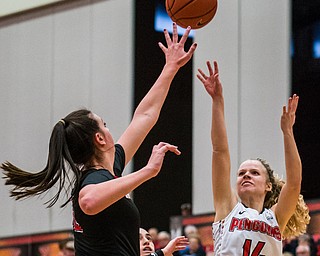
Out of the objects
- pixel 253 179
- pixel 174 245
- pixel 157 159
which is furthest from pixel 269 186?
pixel 157 159

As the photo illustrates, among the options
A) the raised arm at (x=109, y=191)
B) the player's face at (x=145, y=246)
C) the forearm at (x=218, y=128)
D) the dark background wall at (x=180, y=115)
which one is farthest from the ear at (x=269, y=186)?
the dark background wall at (x=180, y=115)

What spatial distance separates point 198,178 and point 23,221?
3879 mm

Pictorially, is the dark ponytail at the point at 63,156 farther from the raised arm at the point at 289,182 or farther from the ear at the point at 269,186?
the ear at the point at 269,186

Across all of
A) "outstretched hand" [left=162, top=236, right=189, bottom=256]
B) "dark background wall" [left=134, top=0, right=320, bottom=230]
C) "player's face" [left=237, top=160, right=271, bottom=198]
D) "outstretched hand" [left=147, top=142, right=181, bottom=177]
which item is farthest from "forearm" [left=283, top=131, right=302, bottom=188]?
"dark background wall" [left=134, top=0, right=320, bottom=230]

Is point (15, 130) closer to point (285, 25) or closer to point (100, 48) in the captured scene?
point (100, 48)

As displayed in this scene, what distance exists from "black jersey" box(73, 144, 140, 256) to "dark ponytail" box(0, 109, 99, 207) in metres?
0.11

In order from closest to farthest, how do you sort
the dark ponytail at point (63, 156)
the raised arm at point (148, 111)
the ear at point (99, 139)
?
the dark ponytail at point (63, 156)
the ear at point (99, 139)
the raised arm at point (148, 111)

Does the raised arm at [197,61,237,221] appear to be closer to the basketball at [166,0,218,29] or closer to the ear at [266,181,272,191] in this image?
the ear at [266,181,272,191]

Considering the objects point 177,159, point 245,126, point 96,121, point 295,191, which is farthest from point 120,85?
point 96,121

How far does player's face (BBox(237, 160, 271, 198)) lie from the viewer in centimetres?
504

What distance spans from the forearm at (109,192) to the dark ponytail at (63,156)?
23cm

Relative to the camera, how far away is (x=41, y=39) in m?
13.7

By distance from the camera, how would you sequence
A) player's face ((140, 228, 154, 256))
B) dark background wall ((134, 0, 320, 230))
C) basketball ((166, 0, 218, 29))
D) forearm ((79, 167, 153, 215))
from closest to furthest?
forearm ((79, 167, 153, 215)) < player's face ((140, 228, 154, 256)) < basketball ((166, 0, 218, 29)) < dark background wall ((134, 0, 320, 230))

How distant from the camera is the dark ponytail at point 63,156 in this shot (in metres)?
3.41
